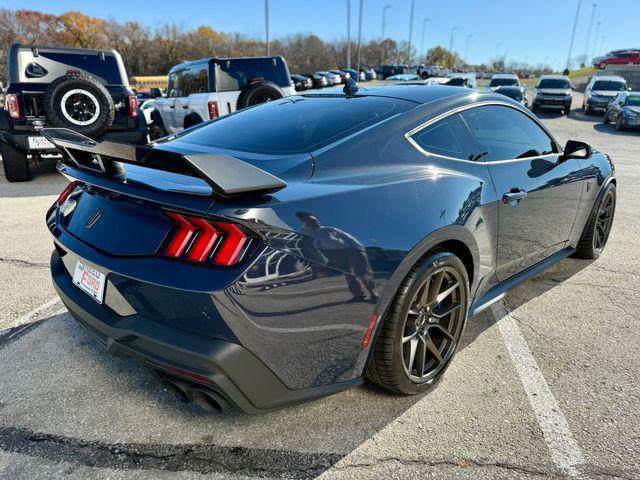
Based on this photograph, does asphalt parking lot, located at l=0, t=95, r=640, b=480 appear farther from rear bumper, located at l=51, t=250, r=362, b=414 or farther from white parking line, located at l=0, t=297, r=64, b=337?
rear bumper, located at l=51, t=250, r=362, b=414

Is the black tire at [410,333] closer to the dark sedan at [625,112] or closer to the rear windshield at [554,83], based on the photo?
the dark sedan at [625,112]

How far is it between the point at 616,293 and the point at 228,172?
3.45 meters

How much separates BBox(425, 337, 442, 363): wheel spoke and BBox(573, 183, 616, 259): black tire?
239 centimetres

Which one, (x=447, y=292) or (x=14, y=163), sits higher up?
(x=447, y=292)

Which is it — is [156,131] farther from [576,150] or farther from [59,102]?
[576,150]

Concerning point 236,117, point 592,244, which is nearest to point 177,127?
point 236,117

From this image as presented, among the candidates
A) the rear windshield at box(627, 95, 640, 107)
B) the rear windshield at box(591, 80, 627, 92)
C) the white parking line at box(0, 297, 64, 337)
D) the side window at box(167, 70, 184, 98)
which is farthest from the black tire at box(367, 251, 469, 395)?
the rear windshield at box(591, 80, 627, 92)

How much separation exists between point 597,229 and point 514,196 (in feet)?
6.71

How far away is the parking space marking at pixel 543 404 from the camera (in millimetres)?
2040

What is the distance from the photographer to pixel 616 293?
12.3 feet

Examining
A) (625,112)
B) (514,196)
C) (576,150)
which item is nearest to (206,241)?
(514,196)

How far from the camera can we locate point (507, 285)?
306 centimetres

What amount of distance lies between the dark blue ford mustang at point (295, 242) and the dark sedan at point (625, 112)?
16.5m

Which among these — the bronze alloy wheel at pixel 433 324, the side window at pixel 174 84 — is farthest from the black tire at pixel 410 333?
the side window at pixel 174 84
